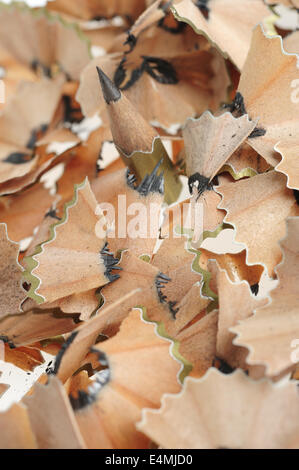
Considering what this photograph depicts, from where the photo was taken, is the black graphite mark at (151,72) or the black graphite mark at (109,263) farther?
the black graphite mark at (151,72)

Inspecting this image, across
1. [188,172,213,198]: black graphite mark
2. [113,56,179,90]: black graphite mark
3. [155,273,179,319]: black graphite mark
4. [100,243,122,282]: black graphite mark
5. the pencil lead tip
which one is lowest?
[155,273,179,319]: black graphite mark

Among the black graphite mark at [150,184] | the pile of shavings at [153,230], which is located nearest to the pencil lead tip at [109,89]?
the pile of shavings at [153,230]

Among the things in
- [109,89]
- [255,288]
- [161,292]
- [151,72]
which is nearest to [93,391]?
[161,292]

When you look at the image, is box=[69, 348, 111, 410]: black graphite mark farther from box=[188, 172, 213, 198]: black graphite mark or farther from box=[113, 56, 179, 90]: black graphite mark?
box=[113, 56, 179, 90]: black graphite mark

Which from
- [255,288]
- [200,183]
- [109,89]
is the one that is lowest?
[255,288]

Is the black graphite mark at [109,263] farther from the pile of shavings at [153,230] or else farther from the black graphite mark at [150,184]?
the black graphite mark at [150,184]

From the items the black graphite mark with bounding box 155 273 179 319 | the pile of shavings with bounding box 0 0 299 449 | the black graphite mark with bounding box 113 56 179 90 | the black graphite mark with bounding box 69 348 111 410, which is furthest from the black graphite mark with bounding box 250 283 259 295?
the black graphite mark with bounding box 113 56 179 90

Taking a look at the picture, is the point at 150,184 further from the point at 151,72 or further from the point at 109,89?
the point at 151,72

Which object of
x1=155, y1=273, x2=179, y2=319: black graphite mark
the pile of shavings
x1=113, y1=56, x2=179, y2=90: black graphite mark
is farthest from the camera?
x1=113, y1=56, x2=179, y2=90: black graphite mark

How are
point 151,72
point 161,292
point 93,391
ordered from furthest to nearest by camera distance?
point 151,72 < point 161,292 < point 93,391

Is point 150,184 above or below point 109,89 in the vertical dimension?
below
